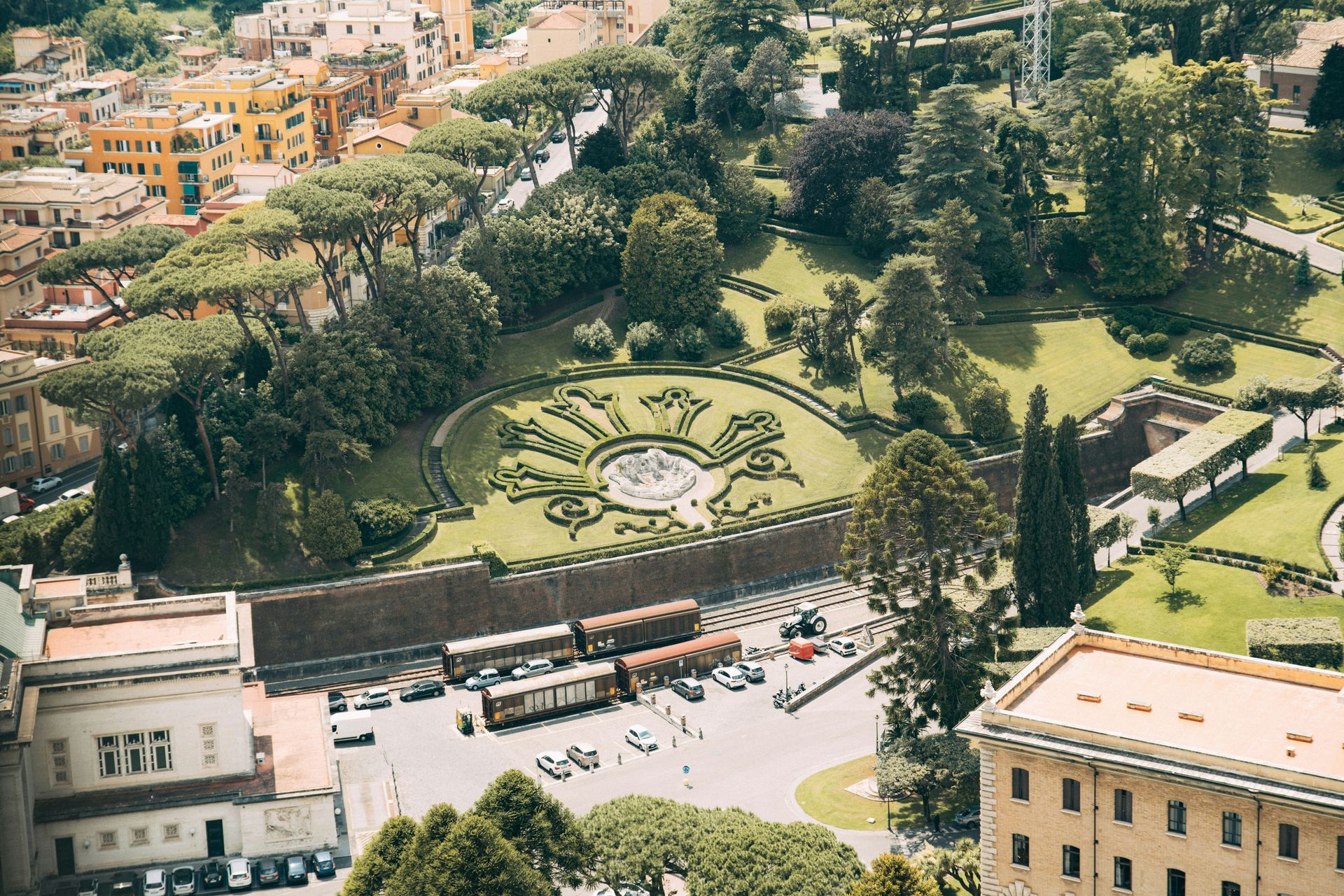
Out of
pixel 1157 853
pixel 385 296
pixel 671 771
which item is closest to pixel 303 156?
pixel 385 296

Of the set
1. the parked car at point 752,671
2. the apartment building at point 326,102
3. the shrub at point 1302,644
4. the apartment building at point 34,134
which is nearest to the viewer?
the shrub at point 1302,644

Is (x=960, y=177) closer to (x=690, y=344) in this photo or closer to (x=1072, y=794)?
(x=690, y=344)

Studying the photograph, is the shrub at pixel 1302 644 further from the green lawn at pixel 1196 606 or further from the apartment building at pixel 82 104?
the apartment building at pixel 82 104

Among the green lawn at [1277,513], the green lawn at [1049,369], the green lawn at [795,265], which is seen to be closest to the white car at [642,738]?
the green lawn at [1049,369]

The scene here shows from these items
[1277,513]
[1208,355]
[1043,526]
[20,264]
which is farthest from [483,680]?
[20,264]

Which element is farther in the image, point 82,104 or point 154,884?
point 82,104

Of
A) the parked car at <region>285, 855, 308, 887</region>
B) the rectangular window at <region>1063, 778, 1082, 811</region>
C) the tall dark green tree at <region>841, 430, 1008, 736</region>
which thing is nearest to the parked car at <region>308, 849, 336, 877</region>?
the parked car at <region>285, 855, 308, 887</region>
